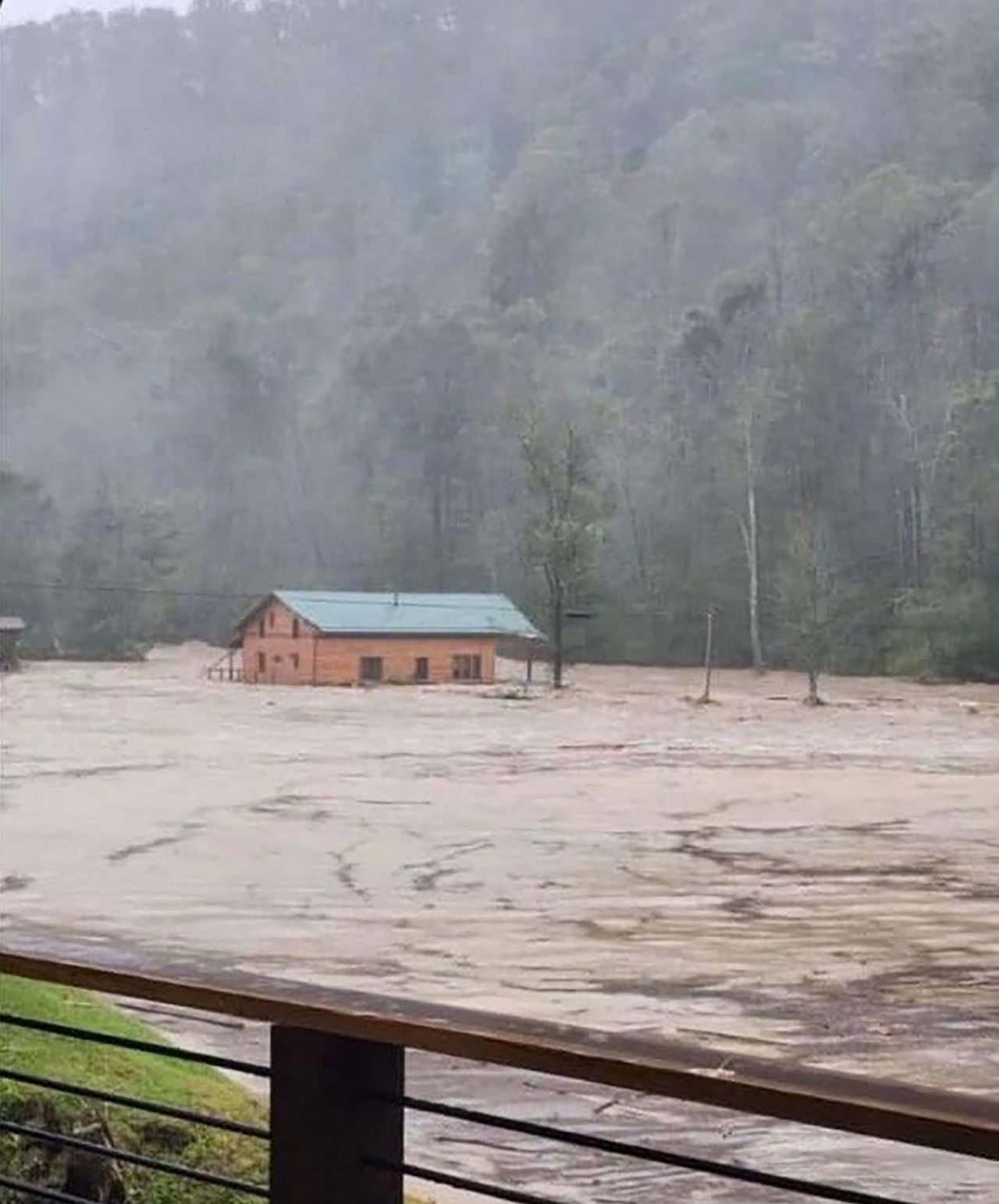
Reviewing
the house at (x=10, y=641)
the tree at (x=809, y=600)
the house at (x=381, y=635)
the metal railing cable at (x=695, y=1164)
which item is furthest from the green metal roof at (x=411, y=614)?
the metal railing cable at (x=695, y=1164)

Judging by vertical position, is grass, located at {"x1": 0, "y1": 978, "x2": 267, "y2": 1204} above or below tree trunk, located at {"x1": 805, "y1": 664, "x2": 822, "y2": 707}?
below

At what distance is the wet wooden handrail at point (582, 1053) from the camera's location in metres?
0.70

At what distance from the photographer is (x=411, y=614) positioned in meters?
2.76

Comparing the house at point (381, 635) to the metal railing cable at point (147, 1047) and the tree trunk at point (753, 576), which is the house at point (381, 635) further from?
the metal railing cable at point (147, 1047)

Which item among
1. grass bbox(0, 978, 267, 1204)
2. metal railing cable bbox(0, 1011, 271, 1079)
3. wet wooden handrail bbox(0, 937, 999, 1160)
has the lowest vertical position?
grass bbox(0, 978, 267, 1204)

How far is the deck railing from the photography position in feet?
2.35

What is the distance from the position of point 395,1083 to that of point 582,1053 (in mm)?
193

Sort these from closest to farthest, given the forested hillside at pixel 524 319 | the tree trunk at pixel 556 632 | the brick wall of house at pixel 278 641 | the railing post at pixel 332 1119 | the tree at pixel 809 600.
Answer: the railing post at pixel 332 1119
the tree at pixel 809 600
the forested hillside at pixel 524 319
the tree trunk at pixel 556 632
the brick wall of house at pixel 278 641

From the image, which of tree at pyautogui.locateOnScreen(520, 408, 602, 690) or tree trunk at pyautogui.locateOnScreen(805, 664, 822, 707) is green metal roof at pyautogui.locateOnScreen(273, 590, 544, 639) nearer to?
tree at pyautogui.locateOnScreen(520, 408, 602, 690)

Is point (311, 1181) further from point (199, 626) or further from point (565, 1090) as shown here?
point (199, 626)

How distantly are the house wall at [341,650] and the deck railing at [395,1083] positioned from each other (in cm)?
156

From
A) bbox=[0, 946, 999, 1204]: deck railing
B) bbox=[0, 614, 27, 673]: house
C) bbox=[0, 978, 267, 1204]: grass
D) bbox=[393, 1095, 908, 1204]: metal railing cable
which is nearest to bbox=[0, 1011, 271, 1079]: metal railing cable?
bbox=[0, 946, 999, 1204]: deck railing

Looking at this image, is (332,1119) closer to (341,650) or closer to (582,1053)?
(582,1053)

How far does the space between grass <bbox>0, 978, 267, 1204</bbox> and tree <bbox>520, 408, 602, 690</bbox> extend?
83cm
